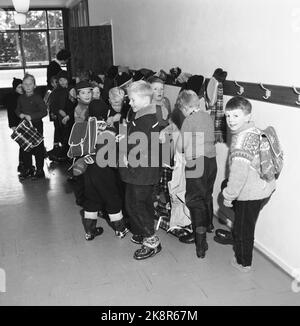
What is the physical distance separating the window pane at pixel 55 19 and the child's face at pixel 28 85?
9.71 meters

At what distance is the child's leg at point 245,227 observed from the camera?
8.38 feet

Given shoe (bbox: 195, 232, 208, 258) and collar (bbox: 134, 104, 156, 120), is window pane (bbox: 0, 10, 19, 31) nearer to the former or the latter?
collar (bbox: 134, 104, 156, 120)

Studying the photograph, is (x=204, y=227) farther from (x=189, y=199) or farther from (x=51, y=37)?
(x=51, y=37)

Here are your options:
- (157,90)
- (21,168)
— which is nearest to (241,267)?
(157,90)

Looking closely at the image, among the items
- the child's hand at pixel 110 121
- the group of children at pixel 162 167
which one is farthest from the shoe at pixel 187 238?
the child's hand at pixel 110 121

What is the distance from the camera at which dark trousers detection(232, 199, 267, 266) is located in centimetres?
255

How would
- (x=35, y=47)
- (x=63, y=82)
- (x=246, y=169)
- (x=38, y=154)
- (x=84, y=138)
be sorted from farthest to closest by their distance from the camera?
(x=35, y=47) < (x=63, y=82) < (x=38, y=154) < (x=84, y=138) < (x=246, y=169)

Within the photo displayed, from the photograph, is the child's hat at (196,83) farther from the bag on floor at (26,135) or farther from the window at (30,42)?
the window at (30,42)

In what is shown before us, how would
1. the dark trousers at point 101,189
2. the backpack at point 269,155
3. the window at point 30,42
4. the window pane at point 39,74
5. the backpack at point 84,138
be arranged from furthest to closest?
the window pane at point 39,74
the window at point 30,42
the dark trousers at point 101,189
the backpack at point 84,138
the backpack at point 269,155

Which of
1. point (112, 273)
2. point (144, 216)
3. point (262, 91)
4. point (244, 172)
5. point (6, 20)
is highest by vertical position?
point (6, 20)

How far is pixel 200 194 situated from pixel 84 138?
1.01 m

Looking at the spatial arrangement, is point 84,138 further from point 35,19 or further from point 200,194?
point 35,19

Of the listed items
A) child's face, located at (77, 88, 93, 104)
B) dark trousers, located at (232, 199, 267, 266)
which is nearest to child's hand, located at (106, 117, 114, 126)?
child's face, located at (77, 88, 93, 104)

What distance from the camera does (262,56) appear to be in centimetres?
274
